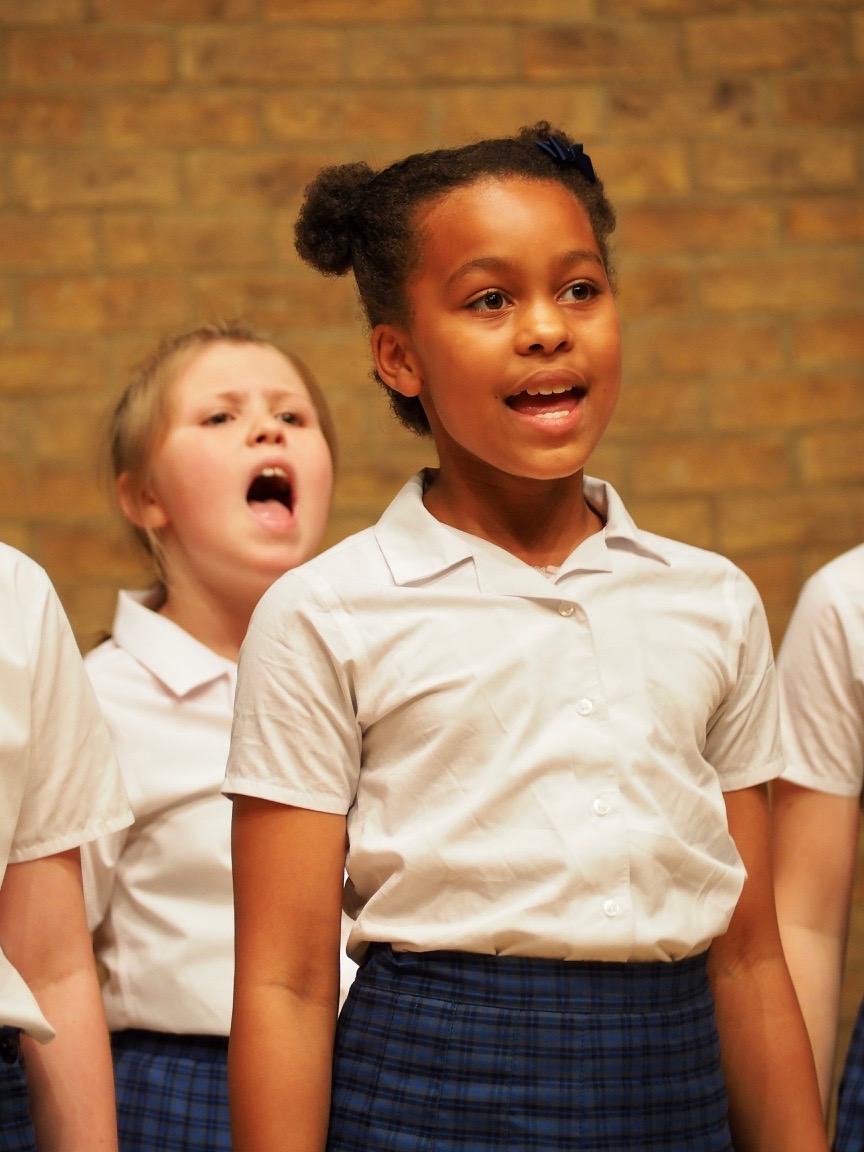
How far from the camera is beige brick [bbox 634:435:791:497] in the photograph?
324cm

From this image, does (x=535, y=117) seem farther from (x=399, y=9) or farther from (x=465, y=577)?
(x=465, y=577)

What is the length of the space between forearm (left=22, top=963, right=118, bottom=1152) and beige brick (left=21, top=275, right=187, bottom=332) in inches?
81.5

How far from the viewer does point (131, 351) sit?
3176 mm

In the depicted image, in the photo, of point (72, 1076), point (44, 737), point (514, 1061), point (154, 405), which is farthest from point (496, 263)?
point (154, 405)

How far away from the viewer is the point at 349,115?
3215 mm

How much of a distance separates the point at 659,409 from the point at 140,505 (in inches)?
55.3

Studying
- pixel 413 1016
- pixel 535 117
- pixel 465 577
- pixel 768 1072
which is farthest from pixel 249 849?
pixel 535 117

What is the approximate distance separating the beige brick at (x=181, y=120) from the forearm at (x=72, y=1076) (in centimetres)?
226

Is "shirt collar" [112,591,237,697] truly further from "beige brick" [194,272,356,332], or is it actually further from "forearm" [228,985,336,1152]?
"beige brick" [194,272,356,332]

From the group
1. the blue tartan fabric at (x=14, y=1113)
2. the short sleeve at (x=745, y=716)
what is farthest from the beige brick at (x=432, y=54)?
the blue tartan fabric at (x=14, y=1113)

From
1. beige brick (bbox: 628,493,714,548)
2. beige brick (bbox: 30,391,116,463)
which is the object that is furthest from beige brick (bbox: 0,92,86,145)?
beige brick (bbox: 628,493,714,548)

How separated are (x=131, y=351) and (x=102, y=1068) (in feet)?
6.85

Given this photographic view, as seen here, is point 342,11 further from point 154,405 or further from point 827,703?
point 827,703

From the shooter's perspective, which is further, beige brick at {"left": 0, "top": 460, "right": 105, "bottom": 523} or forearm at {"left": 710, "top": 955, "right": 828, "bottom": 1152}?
beige brick at {"left": 0, "top": 460, "right": 105, "bottom": 523}
